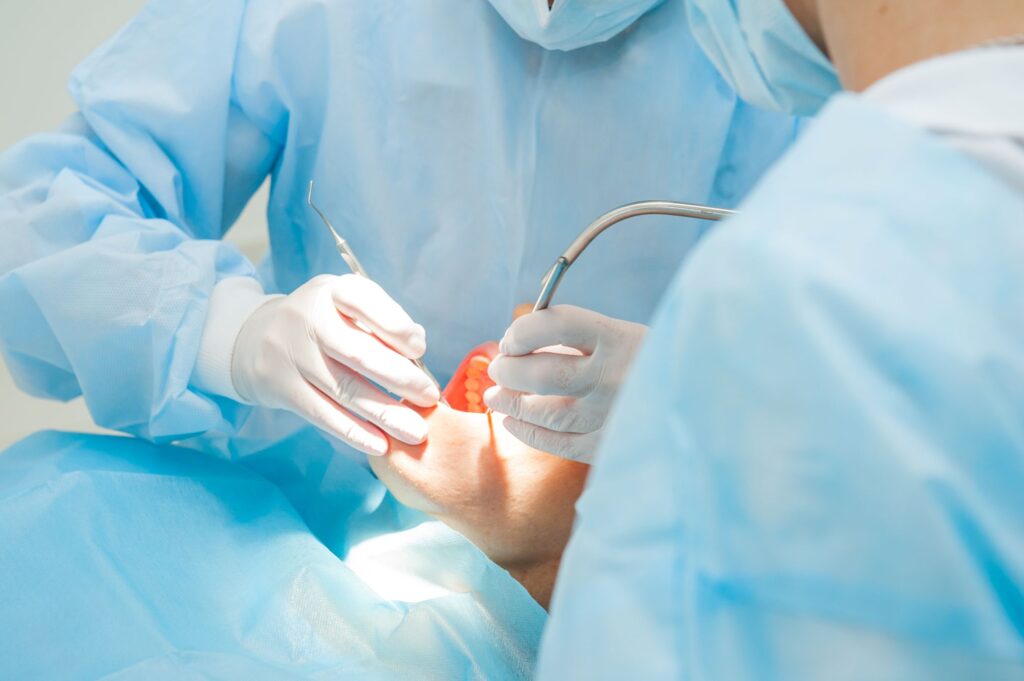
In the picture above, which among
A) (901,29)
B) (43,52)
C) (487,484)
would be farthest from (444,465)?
(43,52)

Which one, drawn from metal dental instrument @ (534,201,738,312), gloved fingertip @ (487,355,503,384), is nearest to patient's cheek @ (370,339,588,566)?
gloved fingertip @ (487,355,503,384)

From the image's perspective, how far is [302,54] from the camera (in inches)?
52.1

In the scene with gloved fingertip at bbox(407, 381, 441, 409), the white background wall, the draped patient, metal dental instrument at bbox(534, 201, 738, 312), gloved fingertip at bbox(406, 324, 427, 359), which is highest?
the white background wall

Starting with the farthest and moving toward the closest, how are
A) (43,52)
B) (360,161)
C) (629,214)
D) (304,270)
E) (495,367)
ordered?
(43,52) < (304,270) < (360,161) < (495,367) < (629,214)

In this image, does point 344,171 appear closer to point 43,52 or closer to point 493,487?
point 493,487

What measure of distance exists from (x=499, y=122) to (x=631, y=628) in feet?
3.21

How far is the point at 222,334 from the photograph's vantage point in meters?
1.24

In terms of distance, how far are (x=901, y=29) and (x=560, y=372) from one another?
0.58 meters

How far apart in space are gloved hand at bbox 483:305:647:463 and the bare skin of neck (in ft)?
1.46

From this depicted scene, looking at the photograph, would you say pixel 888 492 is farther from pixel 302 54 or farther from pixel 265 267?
pixel 265 267

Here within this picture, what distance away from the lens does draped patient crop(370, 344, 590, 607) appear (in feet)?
3.92

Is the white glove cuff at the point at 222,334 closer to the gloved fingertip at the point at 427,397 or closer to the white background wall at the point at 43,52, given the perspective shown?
the gloved fingertip at the point at 427,397

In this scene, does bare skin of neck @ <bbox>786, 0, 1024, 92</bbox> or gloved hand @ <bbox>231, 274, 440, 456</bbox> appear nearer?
bare skin of neck @ <bbox>786, 0, 1024, 92</bbox>

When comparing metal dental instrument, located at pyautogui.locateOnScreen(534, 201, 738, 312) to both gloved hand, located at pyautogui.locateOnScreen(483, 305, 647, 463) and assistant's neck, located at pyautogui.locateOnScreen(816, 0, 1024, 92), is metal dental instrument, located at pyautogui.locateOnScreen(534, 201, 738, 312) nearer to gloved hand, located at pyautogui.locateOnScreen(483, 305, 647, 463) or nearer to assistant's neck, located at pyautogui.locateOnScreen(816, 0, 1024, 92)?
gloved hand, located at pyautogui.locateOnScreen(483, 305, 647, 463)
